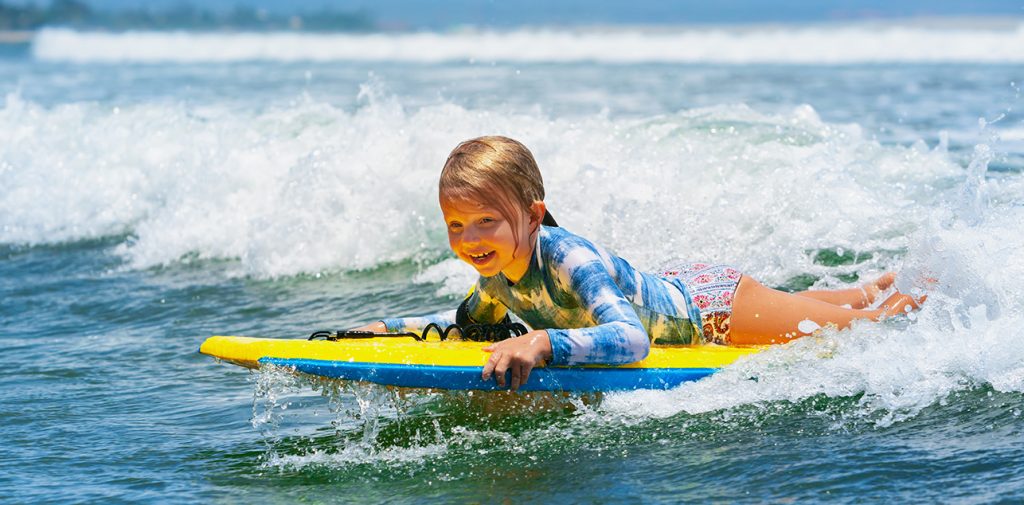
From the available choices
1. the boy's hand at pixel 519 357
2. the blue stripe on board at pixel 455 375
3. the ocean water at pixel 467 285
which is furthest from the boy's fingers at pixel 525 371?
the ocean water at pixel 467 285

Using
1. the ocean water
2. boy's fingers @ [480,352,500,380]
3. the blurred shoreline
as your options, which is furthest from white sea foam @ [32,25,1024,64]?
boy's fingers @ [480,352,500,380]

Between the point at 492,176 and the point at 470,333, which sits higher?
the point at 492,176

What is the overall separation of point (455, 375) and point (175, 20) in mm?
55882

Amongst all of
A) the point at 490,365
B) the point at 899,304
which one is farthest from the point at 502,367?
the point at 899,304

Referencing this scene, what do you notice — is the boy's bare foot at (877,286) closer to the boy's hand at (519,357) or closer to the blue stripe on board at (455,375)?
the blue stripe on board at (455,375)

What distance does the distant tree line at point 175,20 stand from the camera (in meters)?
52.8

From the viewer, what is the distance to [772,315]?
14.5ft

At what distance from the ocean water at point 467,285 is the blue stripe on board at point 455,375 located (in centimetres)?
6

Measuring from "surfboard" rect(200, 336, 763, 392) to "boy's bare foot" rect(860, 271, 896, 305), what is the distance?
1056 millimetres

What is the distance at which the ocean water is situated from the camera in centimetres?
380

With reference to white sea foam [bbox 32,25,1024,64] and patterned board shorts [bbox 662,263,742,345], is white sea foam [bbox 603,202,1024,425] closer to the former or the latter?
patterned board shorts [bbox 662,263,742,345]

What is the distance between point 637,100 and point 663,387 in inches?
487

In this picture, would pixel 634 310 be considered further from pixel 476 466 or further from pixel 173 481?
pixel 173 481

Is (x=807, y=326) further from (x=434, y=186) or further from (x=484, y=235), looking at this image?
(x=434, y=186)
